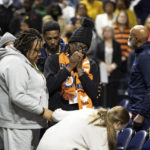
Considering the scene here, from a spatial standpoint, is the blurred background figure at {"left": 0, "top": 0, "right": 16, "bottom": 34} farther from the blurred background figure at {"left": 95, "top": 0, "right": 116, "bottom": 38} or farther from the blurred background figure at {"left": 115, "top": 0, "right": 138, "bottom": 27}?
the blurred background figure at {"left": 115, "top": 0, "right": 138, "bottom": 27}

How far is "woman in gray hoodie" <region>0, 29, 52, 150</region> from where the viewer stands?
153 inches

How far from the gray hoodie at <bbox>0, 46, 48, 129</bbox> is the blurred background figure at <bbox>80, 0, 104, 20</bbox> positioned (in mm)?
6054

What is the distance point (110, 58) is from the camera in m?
8.41

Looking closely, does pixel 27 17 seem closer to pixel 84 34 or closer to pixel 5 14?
pixel 5 14

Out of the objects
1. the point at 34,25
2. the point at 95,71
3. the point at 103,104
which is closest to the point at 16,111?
the point at 95,71

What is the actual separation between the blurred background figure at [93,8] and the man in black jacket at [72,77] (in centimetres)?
568

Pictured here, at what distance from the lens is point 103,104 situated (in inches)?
306

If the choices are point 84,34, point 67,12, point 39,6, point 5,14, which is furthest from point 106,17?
point 84,34

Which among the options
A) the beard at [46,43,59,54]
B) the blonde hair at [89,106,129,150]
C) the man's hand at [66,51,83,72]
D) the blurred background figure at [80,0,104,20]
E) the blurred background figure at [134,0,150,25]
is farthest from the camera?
the blurred background figure at [80,0,104,20]

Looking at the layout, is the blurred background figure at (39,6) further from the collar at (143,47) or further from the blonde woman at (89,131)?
the blonde woman at (89,131)

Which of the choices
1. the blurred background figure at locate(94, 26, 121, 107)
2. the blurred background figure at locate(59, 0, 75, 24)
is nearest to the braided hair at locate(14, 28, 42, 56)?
the blurred background figure at locate(94, 26, 121, 107)

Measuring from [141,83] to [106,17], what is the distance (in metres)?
4.74

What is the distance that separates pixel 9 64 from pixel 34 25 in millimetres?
5096

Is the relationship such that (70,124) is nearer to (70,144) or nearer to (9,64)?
(70,144)
